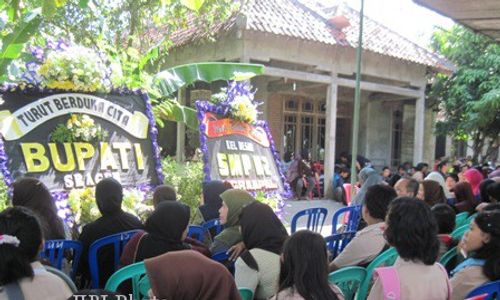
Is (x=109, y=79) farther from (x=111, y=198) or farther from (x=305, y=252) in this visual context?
(x=305, y=252)

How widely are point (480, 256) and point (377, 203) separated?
913mm

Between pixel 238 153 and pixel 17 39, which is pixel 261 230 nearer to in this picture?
pixel 17 39

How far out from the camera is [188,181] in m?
5.99

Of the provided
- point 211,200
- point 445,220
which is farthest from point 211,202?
point 445,220

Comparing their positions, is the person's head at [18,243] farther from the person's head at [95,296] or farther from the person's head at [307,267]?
the person's head at [307,267]

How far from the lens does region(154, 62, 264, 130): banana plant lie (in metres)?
6.55

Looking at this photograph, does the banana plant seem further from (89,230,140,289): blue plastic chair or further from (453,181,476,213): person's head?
(89,230,140,289): blue plastic chair

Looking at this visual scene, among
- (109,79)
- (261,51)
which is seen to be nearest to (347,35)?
(261,51)

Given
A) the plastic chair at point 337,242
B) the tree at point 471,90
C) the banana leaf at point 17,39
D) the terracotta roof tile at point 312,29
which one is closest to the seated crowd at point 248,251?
the plastic chair at point 337,242

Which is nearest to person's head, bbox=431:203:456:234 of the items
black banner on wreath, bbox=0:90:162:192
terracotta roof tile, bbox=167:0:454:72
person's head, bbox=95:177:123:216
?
person's head, bbox=95:177:123:216

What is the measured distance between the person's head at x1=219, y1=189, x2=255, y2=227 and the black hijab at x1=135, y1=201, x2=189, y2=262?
2.54ft

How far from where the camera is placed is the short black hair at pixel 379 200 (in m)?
3.47

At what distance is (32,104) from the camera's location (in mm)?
4598

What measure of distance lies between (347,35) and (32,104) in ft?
31.2
